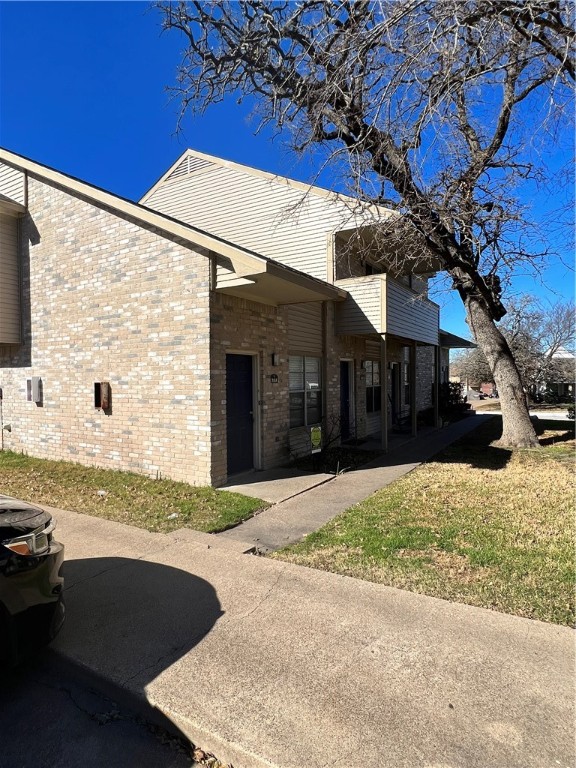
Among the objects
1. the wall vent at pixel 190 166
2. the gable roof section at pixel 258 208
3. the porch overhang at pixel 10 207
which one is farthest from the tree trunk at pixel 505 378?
the porch overhang at pixel 10 207

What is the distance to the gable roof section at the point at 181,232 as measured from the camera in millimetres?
7008

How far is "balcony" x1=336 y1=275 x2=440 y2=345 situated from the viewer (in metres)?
10.8

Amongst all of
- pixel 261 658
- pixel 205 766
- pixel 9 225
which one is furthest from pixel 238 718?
pixel 9 225

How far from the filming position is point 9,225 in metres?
10.2

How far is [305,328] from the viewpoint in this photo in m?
10.6

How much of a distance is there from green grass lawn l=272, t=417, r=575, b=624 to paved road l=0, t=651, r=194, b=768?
2223mm

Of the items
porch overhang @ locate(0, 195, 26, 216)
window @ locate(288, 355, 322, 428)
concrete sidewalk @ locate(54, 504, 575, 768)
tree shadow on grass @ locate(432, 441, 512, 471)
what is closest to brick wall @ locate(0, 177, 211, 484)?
porch overhang @ locate(0, 195, 26, 216)

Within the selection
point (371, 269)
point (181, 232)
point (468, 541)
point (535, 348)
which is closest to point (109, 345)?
Answer: point (181, 232)

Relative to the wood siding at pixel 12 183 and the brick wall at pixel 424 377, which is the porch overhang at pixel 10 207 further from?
the brick wall at pixel 424 377

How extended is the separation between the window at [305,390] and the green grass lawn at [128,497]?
352 centimetres

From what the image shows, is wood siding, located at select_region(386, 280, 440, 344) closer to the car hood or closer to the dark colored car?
the car hood

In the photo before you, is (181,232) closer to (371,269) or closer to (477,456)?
(371,269)

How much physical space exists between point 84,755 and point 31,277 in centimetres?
986

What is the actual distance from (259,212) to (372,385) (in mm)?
6226
